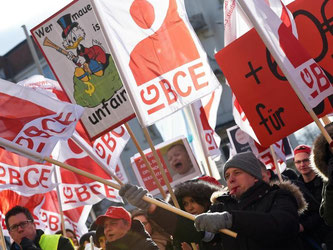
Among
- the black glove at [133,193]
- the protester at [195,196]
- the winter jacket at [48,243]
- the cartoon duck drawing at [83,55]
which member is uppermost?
the cartoon duck drawing at [83,55]

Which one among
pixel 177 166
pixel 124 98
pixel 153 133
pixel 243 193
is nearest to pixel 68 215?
pixel 177 166

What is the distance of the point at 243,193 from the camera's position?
6.07m

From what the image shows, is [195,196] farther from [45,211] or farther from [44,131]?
[45,211]

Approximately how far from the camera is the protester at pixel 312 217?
690 cm

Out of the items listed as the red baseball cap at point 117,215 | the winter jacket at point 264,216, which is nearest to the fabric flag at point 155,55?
the red baseball cap at point 117,215

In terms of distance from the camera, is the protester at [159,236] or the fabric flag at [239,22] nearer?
the fabric flag at [239,22]

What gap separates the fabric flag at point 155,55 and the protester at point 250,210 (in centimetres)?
147

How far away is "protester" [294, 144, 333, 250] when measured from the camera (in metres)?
6.90

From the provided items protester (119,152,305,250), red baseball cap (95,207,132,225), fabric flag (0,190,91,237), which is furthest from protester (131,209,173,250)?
fabric flag (0,190,91,237)

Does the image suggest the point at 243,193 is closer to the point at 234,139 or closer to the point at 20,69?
the point at 234,139

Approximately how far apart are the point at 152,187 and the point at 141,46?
13.9ft

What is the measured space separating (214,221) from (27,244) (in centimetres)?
216

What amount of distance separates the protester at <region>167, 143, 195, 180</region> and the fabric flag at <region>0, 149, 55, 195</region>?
1360 mm

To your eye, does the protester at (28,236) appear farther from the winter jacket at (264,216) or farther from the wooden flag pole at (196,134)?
the wooden flag pole at (196,134)
